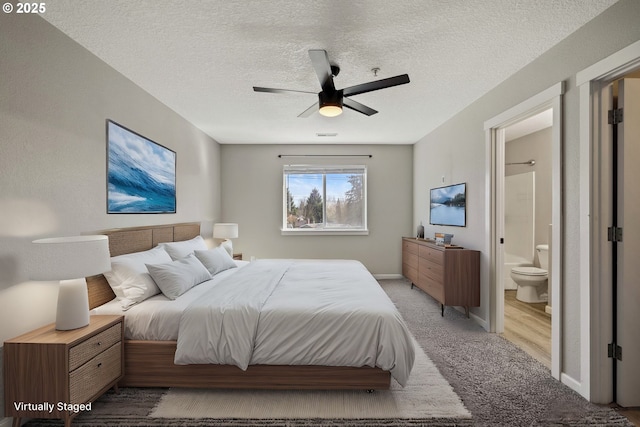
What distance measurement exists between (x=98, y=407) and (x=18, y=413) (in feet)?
1.33

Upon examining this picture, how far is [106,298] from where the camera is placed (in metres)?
2.48

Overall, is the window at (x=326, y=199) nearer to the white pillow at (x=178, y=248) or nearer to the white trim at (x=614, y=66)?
the white pillow at (x=178, y=248)

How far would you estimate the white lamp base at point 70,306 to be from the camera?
1.85 metres

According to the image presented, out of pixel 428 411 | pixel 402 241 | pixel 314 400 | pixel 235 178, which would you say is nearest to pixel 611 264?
pixel 428 411

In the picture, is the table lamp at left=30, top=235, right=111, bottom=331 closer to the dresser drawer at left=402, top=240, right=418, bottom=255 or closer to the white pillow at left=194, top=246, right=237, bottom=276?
the white pillow at left=194, top=246, right=237, bottom=276

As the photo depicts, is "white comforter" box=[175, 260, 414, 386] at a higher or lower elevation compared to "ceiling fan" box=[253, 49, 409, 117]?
lower

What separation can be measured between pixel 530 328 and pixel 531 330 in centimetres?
6

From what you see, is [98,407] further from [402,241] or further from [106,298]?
[402,241]

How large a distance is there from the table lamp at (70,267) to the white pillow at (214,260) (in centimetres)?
141

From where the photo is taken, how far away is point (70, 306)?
1.87m

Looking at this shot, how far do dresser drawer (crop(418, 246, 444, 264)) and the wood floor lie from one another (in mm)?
1027

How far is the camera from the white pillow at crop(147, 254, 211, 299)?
2.46m

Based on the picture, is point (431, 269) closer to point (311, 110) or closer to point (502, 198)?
point (502, 198)

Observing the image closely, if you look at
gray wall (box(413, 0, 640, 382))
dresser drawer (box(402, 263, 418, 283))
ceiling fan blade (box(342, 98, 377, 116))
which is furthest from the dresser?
ceiling fan blade (box(342, 98, 377, 116))
